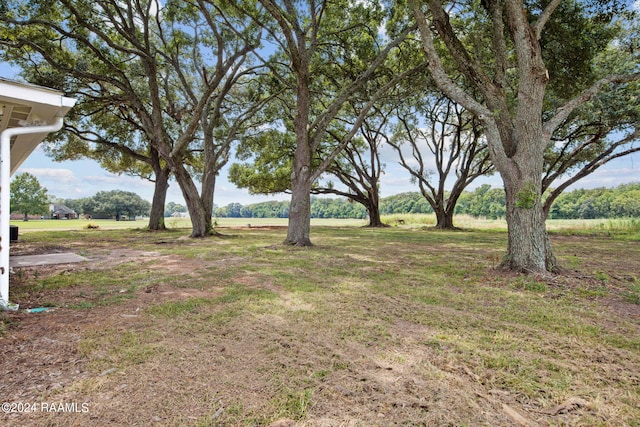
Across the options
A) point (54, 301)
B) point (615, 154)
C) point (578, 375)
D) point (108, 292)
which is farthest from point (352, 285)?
point (615, 154)

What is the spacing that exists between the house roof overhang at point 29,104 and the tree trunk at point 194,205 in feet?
25.2

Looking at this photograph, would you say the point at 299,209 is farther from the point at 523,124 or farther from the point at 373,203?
the point at 373,203

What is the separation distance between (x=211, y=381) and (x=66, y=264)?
5.98 metres

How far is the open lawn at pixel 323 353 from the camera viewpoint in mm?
1675

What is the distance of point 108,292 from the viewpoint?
13.3 ft

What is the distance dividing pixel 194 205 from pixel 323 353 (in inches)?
433

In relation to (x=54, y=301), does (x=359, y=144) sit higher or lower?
higher

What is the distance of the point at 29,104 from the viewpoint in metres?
3.25

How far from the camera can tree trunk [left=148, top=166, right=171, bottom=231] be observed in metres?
17.2

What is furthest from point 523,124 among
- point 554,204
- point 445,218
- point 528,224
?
point 554,204

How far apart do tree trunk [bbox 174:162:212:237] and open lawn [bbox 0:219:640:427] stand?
24.3 feet

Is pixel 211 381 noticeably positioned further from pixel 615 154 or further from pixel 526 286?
pixel 615 154

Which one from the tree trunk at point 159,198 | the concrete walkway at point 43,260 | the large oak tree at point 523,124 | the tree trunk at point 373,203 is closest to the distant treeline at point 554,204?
the tree trunk at point 373,203

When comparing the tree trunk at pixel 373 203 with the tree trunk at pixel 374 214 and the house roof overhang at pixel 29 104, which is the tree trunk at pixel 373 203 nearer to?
the tree trunk at pixel 374 214
